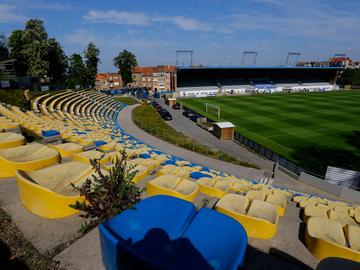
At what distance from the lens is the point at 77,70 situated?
61281mm

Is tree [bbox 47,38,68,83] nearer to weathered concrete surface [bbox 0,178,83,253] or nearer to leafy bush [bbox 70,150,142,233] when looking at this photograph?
weathered concrete surface [bbox 0,178,83,253]

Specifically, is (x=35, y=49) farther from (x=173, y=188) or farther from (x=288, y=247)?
(x=288, y=247)

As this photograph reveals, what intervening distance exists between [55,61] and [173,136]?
3723cm

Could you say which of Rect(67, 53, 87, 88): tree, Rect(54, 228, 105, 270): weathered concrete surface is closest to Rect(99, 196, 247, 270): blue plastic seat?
Rect(54, 228, 105, 270): weathered concrete surface

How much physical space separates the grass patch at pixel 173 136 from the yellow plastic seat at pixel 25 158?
54.3ft

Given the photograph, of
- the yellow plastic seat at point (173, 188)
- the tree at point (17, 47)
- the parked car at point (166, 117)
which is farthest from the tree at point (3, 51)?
the yellow plastic seat at point (173, 188)

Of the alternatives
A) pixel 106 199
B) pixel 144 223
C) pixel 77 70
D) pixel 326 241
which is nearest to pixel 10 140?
pixel 106 199

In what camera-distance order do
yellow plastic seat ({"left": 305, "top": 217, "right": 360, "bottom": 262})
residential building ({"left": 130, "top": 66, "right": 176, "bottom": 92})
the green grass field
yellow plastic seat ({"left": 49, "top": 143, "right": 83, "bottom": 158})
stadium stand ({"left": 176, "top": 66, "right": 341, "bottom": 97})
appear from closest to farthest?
yellow plastic seat ({"left": 305, "top": 217, "right": 360, "bottom": 262}), yellow plastic seat ({"left": 49, "top": 143, "right": 83, "bottom": 158}), the green grass field, stadium stand ({"left": 176, "top": 66, "right": 341, "bottom": 97}), residential building ({"left": 130, "top": 66, "right": 176, "bottom": 92})

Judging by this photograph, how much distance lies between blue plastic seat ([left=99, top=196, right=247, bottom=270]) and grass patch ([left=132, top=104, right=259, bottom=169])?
1786cm

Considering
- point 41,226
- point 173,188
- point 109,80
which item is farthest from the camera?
point 109,80

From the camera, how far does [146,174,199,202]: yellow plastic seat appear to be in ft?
22.3

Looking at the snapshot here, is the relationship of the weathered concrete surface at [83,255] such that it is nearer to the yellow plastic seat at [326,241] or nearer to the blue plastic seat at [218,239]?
the blue plastic seat at [218,239]

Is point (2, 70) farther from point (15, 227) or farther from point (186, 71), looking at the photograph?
point (186, 71)

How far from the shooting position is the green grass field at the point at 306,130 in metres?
23.0
